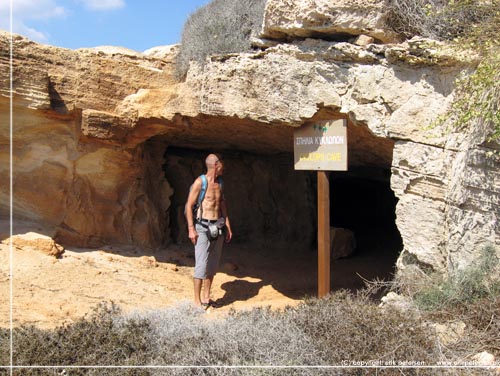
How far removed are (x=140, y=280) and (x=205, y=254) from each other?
1100 mm

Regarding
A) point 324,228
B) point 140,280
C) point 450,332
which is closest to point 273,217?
point 140,280

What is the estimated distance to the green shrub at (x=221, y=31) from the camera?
230 inches

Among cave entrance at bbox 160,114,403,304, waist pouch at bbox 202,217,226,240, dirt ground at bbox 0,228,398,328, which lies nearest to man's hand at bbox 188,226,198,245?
waist pouch at bbox 202,217,226,240

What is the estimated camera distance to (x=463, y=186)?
13.9 ft

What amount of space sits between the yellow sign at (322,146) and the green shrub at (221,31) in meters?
1.36

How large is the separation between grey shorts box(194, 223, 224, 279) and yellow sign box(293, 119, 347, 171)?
1.30m

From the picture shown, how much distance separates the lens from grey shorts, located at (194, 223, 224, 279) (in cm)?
541

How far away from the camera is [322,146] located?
493cm

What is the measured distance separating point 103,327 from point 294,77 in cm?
302

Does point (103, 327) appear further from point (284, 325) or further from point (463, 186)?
point (463, 186)

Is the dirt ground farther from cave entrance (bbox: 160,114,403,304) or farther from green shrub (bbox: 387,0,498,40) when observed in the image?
green shrub (bbox: 387,0,498,40)

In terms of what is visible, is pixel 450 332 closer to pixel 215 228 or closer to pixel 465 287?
pixel 465 287

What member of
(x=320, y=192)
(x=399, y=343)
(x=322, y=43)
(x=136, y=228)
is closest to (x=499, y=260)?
(x=399, y=343)

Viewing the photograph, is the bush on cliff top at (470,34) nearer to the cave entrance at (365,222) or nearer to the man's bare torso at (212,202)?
the man's bare torso at (212,202)
